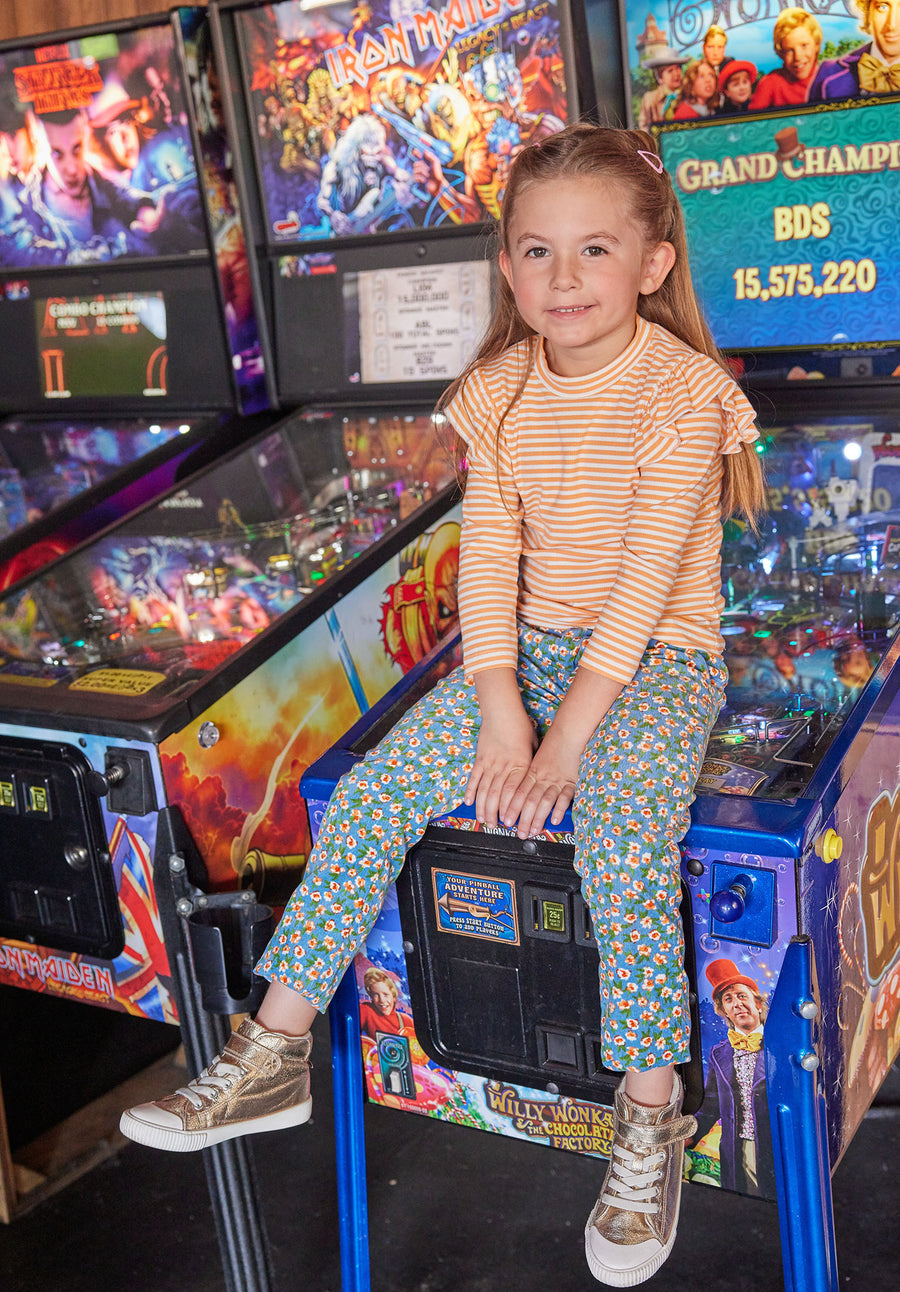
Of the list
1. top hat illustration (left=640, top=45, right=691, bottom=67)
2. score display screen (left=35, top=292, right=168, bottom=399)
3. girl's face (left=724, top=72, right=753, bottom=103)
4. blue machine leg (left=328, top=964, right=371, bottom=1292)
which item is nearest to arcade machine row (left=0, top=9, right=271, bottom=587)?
score display screen (left=35, top=292, right=168, bottom=399)

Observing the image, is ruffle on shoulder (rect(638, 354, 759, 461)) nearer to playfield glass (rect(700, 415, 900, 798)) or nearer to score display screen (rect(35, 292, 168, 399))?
playfield glass (rect(700, 415, 900, 798))

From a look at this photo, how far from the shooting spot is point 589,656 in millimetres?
1419

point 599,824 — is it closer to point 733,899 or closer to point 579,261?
point 733,899

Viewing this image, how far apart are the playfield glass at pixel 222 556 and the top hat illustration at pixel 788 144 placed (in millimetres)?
715

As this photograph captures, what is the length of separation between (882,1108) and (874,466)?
103 centimetres

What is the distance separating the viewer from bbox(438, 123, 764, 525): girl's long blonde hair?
140cm

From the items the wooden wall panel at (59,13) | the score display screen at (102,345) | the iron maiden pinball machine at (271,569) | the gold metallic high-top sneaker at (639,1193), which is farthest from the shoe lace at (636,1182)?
the wooden wall panel at (59,13)

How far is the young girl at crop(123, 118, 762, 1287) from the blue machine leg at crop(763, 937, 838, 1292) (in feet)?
0.30

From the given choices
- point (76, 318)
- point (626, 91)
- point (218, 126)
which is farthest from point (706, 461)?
point (76, 318)

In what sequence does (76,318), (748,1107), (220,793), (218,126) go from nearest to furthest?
(748,1107), (220,793), (218,126), (76,318)

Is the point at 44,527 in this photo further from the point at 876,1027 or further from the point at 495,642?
the point at 876,1027

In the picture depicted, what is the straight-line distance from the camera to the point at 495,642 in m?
1.50

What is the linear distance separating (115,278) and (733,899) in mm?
1910

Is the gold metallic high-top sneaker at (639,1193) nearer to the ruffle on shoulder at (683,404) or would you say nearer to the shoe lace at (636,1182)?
the shoe lace at (636,1182)
